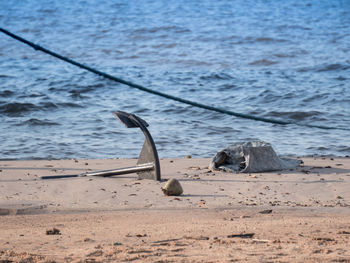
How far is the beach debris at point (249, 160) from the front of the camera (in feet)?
18.0

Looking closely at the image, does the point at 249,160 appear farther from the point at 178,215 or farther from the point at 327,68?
the point at 327,68

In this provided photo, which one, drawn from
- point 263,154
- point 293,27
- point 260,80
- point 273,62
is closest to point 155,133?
point 263,154

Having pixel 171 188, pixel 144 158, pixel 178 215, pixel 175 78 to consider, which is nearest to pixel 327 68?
pixel 175 78

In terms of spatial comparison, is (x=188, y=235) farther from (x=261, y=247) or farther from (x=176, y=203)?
(x=176, y=203)

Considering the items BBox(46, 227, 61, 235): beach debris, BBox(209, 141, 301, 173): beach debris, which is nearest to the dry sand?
BBox(46, 227, 61, 235): beach debris

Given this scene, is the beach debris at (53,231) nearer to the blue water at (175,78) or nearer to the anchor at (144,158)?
the anchor at (144,158)

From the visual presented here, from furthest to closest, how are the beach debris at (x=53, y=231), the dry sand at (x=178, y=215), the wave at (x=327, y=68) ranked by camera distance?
the wave at (x=327, y=68), the beach debris at (x=53, y=231), the dry sand at (x=178, y=215)

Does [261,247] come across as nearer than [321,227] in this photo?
Yes

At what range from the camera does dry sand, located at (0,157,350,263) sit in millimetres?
2876

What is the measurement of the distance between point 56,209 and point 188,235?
49.6 inches

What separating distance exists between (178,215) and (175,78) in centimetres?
965

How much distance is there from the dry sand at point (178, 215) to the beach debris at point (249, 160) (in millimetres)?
130

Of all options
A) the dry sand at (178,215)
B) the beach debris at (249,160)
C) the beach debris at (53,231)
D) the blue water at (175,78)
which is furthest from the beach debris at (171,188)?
the blue water at (175,78)

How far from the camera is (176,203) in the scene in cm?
429
